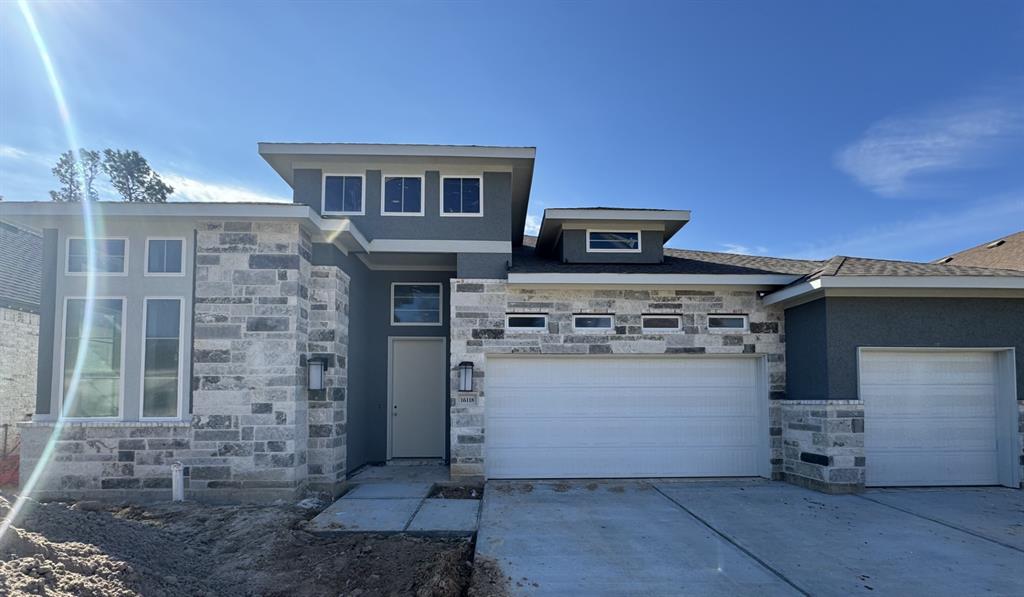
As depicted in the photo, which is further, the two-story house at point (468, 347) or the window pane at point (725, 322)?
the window pane at point (725, 322)

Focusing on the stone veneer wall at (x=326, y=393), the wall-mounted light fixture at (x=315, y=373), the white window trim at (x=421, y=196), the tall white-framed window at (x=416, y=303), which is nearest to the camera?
the wall-mounted light fixture at (x=315, y=373)

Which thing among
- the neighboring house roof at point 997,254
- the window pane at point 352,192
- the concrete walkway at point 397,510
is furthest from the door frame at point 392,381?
the neighboring house roof at point 997,254

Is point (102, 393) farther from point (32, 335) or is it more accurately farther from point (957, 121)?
point (957, 121)

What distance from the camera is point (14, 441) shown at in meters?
10.8

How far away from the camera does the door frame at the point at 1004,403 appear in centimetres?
771

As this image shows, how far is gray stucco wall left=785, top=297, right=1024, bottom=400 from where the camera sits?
7617 millimetres

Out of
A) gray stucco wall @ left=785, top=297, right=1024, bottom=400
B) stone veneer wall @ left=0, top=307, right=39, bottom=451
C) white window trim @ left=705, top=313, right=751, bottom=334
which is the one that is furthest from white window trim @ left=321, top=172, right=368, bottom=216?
stone veneer wall @ left=0, top=307, right=39, bottom=451

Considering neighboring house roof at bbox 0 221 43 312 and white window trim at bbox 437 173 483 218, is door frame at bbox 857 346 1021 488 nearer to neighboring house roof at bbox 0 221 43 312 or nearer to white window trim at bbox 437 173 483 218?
white window trim at bbox 437 173 483 218

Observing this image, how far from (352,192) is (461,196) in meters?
1.70

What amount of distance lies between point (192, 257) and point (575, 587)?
19.4ft

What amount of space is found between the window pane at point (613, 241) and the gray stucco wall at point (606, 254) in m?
0.10

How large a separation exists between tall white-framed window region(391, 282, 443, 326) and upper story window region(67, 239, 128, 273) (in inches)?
156

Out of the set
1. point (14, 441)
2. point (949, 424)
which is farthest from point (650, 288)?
point (14, 441)

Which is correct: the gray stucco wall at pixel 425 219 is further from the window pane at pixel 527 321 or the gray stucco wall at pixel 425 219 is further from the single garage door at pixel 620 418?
the single garage door at pixel 620 418
